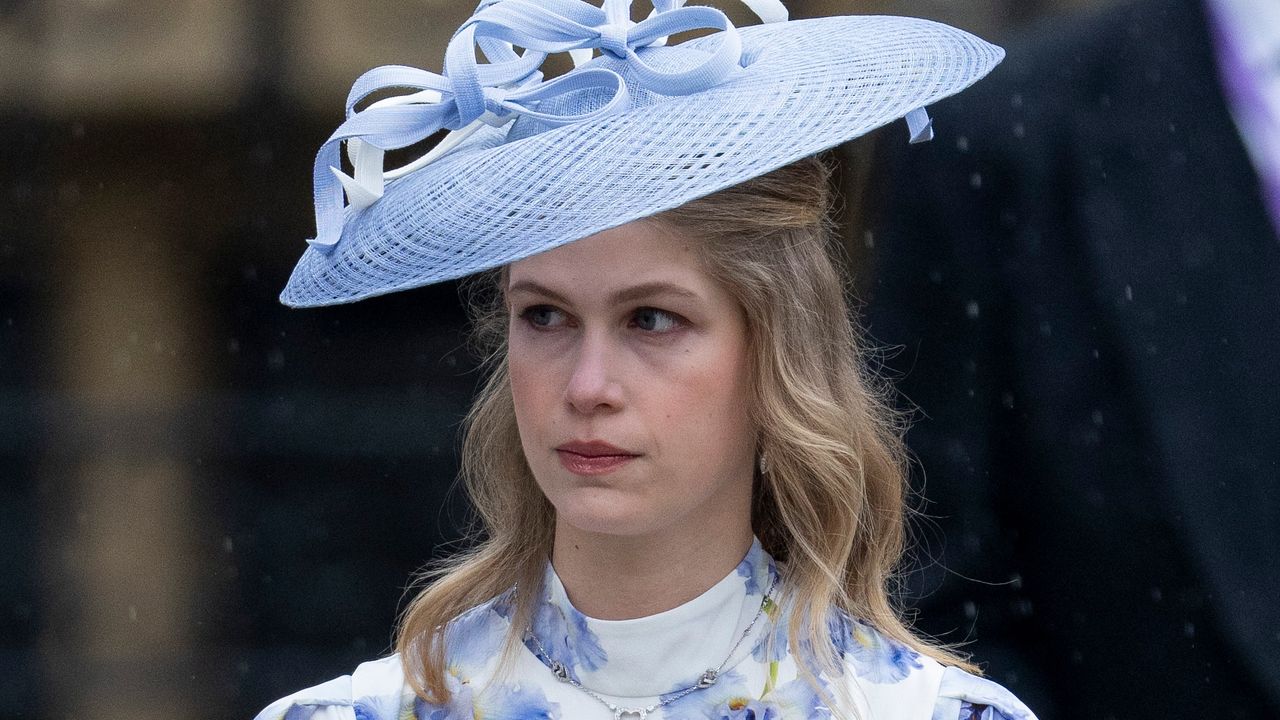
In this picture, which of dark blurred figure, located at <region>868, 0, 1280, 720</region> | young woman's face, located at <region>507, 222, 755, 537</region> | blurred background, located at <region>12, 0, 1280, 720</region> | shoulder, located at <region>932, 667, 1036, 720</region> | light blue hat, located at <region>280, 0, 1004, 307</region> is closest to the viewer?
light blue hat, located at <region>280, 0, 1004, 307</region>

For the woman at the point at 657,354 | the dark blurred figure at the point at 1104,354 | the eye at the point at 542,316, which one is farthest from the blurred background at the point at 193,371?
the eye at the point at 542,316

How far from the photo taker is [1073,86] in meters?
2.56

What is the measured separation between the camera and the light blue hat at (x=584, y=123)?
4.72 ft

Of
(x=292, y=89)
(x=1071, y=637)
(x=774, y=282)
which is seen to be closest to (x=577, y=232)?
(x=774, y=282)

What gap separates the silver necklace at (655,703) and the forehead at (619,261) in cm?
38

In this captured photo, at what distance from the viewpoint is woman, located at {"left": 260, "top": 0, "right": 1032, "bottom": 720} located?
148 centimetres

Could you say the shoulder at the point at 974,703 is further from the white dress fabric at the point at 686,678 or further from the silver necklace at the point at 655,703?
the silver necklace at the point at 655,703

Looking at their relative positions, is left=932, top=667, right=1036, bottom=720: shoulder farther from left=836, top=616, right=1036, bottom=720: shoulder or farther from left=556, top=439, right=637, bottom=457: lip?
left=556, top=439, right=637, bottom=457: lip

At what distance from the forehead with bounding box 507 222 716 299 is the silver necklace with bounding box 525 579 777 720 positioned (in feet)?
1.25

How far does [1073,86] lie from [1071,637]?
2.81 ft

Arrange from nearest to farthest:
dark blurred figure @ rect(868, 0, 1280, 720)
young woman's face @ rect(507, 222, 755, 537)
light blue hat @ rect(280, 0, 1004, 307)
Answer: light blue hat @ rect(280, 0, 1004, 307), young woman's face @ rect(507, 222, 755, 537), dark blurred figure @ rect(868, 0, 1280, 720)

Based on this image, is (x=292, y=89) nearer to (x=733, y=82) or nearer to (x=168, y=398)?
(x=168, y=398)

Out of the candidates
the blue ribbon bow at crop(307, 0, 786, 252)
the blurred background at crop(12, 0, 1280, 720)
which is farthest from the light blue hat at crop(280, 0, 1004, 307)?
the blurred background at crop(12, 0, 1280, 720)

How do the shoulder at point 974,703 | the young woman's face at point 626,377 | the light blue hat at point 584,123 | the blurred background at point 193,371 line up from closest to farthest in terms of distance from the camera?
the light blue hat at point 584,123
the young woman's face at point 626,377
the shoulder at point 974,703
the blurred background at point 193,371
